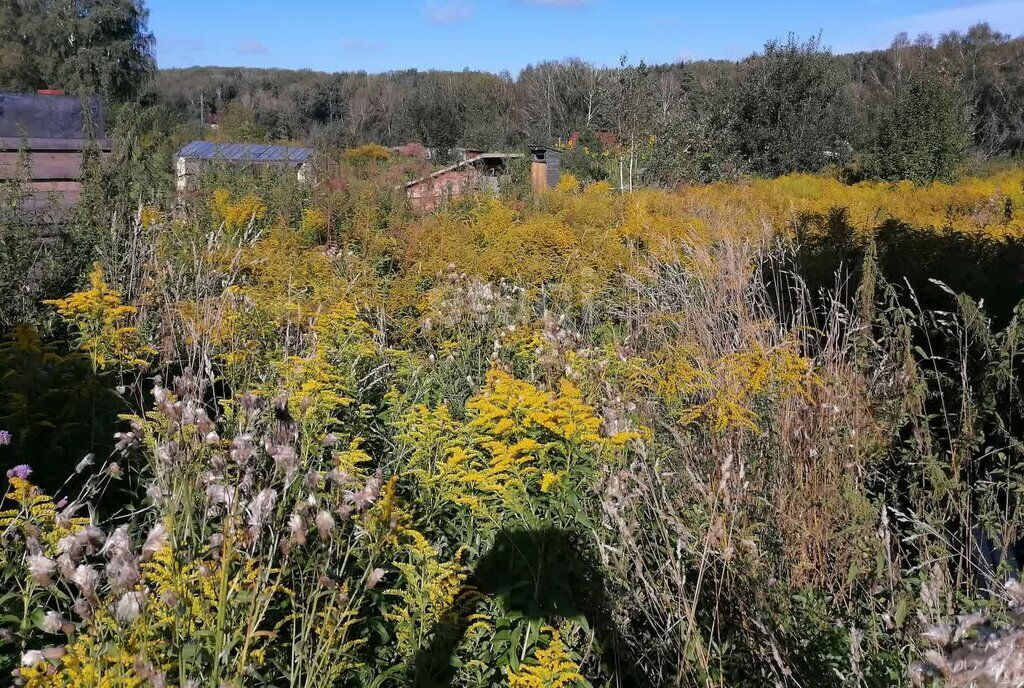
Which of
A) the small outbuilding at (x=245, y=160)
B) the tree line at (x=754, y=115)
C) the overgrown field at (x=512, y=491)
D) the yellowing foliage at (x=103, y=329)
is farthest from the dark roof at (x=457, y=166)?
the yellowing foliage at (x=103, y=329)

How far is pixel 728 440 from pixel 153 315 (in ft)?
11.2

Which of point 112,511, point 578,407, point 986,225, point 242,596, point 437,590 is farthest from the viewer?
point 986,225

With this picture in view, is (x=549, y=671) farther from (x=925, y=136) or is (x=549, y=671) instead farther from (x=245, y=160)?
(x=925, y=136)

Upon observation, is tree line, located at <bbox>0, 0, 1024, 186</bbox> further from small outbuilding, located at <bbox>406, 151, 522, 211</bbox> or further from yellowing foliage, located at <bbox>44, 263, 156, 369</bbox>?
yellowing foliage, located at <bbox>44, 263, 156, 369</bbox>

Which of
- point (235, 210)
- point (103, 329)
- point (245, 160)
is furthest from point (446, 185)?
point (103, 329)

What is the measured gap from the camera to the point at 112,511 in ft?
9.80

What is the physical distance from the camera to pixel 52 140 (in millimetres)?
6328

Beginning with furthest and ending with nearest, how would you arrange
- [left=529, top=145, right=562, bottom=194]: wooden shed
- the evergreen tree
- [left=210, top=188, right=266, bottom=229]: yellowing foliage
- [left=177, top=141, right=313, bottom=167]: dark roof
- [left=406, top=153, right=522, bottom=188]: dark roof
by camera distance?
the evergreen tree < [left=529, top=145, right=562, bottom=194]: wooden shed < [left=406, top=153, right=522, bottom=188]: dark roof < [left=177, top=141, right=313, bottom=167]: dark roof < [left=210, top=188, right=266, bottom=229]: yellowing foliage

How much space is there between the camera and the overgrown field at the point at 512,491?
1.88 metres

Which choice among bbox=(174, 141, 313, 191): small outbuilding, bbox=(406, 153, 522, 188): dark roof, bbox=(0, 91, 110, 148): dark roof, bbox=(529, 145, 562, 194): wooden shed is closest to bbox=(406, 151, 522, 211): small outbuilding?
bbox=(406, 153, 522, 188): dark roof

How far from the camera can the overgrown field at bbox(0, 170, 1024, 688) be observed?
1878mm

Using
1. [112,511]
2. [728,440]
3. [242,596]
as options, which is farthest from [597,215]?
[242,596]

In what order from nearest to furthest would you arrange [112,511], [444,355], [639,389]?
1. [112,511]
2. [639,389]
3. [444,355]

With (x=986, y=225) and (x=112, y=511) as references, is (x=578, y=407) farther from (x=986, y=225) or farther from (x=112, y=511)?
(x=986, y=225)
